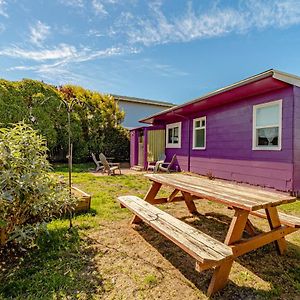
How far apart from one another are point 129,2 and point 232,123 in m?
5.49

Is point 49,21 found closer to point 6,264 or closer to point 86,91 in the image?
point 86,91

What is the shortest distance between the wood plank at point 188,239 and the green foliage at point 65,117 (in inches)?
345

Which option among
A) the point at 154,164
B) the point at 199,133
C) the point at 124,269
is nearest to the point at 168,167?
the point at 154,164

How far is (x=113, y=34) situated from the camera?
962 centimetres

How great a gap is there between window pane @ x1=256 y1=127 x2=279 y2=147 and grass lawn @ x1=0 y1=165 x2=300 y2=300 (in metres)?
3.47

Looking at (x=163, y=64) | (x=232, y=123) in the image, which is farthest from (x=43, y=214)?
(x=163, y=64)

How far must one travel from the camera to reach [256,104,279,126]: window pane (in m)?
5.88

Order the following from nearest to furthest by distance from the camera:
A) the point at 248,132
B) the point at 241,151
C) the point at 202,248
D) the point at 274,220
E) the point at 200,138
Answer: the point at 202,248, the point at 274,220, the point at 248,132, the point at 241,151, the point at 200,138

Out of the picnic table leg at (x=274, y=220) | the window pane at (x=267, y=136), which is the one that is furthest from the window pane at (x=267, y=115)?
the picnic table leg at (x=274, y=220)

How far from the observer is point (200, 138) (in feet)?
30.1

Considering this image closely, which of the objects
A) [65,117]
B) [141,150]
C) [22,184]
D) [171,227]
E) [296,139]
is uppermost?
[65,117]

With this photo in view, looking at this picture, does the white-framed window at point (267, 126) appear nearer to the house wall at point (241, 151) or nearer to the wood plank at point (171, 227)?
the house wall at point (241, 151)

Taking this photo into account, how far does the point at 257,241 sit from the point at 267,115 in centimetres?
499

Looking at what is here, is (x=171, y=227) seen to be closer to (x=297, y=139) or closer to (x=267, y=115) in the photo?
(x=297, y=139)
